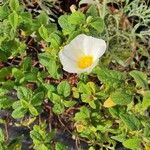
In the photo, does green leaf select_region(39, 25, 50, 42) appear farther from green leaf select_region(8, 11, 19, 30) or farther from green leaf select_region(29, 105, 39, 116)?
green leaf select_region(29, 105, 39, 116)

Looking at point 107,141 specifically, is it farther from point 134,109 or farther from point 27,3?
point 27,3

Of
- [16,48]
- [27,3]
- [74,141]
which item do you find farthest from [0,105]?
[27,3]

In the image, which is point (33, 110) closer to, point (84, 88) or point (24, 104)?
point (24, 104)

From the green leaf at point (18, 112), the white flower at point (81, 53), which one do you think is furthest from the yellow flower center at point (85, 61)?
the green leaf at point (18, 112)

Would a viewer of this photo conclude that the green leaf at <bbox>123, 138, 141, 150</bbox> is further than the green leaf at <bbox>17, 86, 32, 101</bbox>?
No

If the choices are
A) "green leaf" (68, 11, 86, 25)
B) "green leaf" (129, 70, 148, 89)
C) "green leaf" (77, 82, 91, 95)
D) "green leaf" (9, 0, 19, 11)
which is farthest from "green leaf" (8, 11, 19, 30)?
"green leaf" (129, 70, 148, 89)
